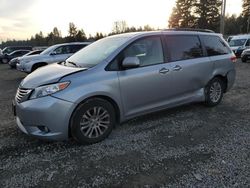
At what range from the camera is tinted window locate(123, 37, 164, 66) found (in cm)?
440

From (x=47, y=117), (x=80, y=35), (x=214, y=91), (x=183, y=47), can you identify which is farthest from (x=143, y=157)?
(x=80, y=35)

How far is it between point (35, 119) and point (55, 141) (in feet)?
1.79

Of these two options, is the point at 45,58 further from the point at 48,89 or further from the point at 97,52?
the point at 48,89

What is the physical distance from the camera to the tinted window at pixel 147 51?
4402 mm

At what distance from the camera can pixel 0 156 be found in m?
3.68

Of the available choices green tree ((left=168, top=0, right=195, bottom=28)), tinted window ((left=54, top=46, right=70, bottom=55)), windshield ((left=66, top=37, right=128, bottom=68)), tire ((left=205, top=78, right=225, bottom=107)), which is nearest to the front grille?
windshield ((left=66, top=37, right=128, bottom=68))

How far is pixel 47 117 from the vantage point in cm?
360

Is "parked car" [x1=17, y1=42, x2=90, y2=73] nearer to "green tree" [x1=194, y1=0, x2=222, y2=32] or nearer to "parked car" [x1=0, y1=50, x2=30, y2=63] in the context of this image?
"parked car" [x1=0, y1=50, x2=30, y2=63]

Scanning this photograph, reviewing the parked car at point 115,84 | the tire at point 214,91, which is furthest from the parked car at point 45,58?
the tire at point 214,91

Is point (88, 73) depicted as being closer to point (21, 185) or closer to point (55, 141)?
point (55, 141)

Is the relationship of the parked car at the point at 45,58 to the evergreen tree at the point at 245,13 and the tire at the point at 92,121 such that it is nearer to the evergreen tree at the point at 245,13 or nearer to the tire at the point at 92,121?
the tire at the point at 92,121

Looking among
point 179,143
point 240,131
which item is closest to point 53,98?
point 179,143

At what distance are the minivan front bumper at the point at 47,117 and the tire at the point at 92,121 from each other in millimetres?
131

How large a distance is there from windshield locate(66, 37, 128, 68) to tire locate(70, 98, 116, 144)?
0.69 m
